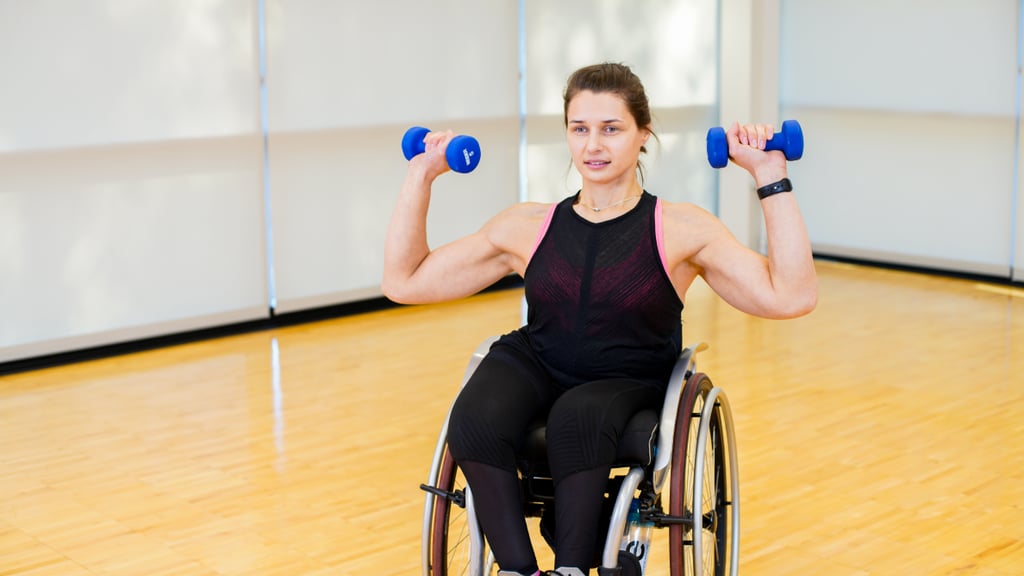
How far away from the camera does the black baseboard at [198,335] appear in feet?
14.4

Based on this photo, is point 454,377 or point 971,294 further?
point 971,294

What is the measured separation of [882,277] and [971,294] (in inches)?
18.5

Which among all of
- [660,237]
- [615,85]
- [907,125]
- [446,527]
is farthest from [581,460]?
[907,125]

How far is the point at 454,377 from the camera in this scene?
4.25m

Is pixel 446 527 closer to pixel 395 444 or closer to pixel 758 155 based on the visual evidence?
pixel 758 155

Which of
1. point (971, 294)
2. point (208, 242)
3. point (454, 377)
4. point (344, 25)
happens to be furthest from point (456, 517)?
point (971, 294)

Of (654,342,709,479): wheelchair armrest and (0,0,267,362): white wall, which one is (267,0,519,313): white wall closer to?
(0,0,267,362): white wall

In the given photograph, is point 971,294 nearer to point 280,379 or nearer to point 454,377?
point 454,377

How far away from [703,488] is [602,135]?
1.97ft

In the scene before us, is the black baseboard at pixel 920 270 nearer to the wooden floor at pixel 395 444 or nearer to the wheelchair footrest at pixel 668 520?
the wooden floor at pixel 395 444

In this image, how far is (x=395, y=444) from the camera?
357 cm

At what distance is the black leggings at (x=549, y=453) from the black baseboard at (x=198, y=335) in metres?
2.69

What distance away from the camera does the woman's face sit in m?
2.23

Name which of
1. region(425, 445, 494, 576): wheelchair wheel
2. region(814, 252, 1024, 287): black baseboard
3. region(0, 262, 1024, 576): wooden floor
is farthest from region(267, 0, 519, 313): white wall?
region(425, 445, 494, 576): wheelchair wheel
